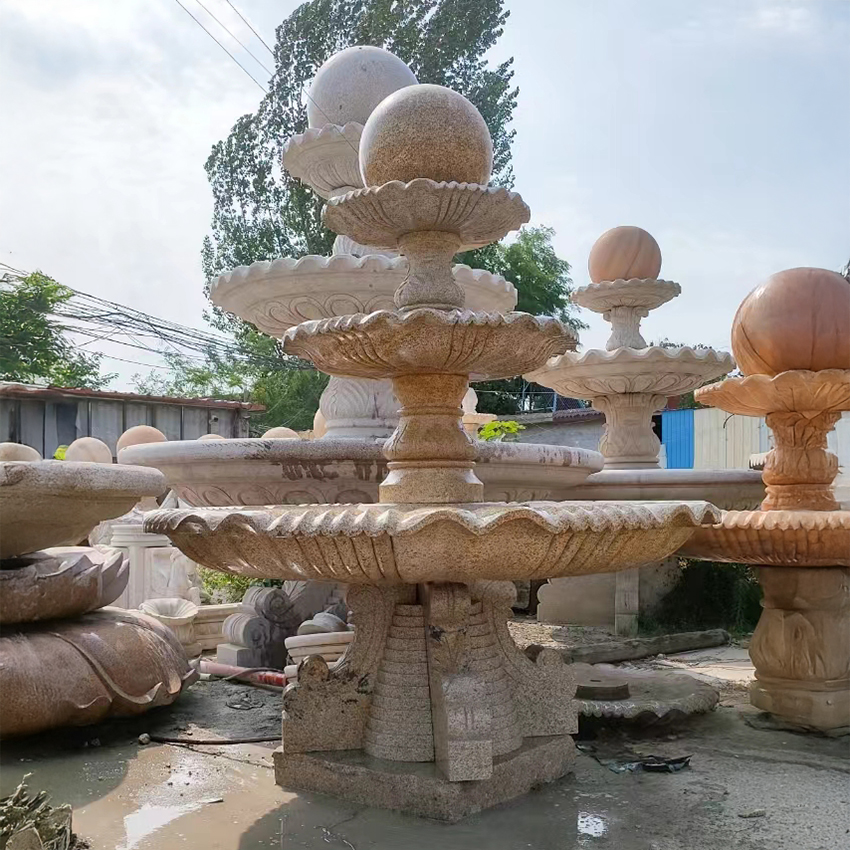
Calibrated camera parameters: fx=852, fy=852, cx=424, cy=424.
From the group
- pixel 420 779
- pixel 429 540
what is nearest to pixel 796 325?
pixel 429 540

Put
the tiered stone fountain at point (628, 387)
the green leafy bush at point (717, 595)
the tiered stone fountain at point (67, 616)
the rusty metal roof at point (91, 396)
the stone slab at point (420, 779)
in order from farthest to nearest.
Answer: the rusty metal roof at point (91, 396) < the green leafy bush at point (717, 595) < the tiered stone fountain at point (628, 387) < the tiered stone fountain at point (67, 616) < the stone slab at point (420, 779)

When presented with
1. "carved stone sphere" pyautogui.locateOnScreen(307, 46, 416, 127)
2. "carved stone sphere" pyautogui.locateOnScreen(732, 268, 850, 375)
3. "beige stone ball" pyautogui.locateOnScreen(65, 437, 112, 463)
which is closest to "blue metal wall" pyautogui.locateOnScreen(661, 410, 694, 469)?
"beige stone ball" pyautogui.locateOnScreen(65, 437, 112, 463)

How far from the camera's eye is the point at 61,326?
62.4 ft

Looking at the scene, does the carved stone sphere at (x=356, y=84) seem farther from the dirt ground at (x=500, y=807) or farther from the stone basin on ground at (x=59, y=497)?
the dirt ground at (x=500, y=807)

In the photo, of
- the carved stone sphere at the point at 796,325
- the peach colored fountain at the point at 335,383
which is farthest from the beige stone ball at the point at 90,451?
the carved stone sphere at the point at 796,325

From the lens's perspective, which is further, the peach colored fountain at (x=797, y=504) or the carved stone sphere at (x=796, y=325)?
the carved stone sphere at (x=796, y=325)

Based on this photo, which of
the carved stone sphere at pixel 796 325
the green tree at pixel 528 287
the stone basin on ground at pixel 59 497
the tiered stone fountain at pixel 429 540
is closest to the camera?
the tiered stone fountain at pixel 429 540

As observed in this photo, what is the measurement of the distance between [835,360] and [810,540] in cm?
88

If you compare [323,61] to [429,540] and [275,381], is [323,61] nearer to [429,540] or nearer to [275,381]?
[275,381]

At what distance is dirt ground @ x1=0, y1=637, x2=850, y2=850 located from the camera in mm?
2525

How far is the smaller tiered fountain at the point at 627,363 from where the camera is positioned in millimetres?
6730

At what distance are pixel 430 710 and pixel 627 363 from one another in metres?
4.38

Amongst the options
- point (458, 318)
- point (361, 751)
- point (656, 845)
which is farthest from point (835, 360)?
point (361, 751)

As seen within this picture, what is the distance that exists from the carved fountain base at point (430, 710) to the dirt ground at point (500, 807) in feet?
0.27
